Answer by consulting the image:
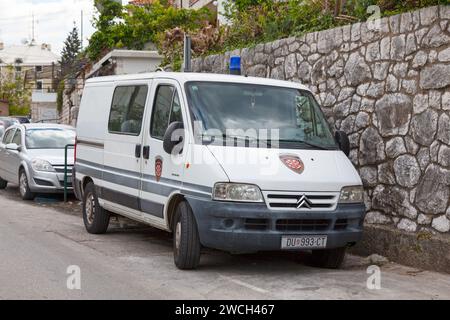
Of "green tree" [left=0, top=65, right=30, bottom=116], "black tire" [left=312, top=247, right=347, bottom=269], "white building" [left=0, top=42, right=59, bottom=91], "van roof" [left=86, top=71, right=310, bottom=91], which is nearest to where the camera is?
"black tire" [left=312, top=247, right=347, bottom=269]

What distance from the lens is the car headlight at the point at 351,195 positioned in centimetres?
809

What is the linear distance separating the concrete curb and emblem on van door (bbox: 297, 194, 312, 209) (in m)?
1.63

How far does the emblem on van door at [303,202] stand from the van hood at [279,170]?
94 millimetres

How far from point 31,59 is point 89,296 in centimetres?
10564

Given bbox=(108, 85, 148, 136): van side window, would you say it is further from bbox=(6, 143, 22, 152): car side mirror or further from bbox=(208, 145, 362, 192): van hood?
bbox=(6, 143, 22, 152): car side mirror

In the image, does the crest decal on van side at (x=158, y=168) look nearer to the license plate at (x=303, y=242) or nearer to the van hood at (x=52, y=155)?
the license plate at (x=303, y=242)

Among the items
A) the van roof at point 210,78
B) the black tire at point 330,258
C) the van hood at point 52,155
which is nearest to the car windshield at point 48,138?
the van hood at point 52,155

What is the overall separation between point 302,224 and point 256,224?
507 mm

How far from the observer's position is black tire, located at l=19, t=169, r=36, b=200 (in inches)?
610

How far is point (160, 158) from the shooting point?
28.6ft

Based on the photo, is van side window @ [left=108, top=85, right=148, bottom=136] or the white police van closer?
the white police van

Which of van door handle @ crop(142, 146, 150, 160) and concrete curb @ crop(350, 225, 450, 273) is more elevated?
van door handle @ crop(142, 146, 150, 160)

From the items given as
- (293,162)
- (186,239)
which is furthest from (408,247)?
(186,239)

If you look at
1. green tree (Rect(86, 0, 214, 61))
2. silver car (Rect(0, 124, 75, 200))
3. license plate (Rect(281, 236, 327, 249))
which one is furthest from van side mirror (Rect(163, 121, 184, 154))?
green tree (Rect(86, 0, 214, 61))
